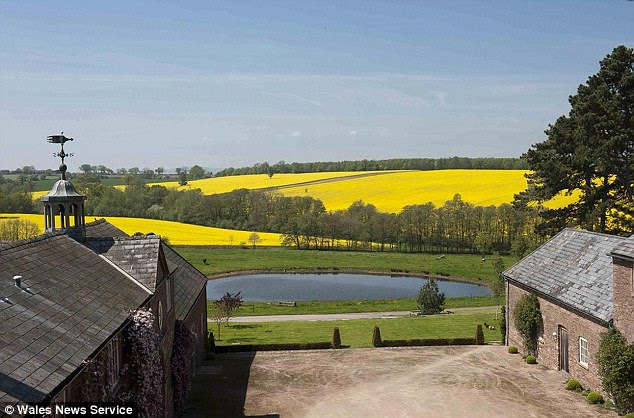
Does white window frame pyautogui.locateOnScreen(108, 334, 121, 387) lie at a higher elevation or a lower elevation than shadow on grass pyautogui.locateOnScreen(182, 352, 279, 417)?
higher

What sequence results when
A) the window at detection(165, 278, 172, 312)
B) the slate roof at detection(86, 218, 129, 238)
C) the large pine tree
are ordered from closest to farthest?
the window at detection(165, 278, 172, 312)
the slate roof at detection(86, 218, 129, 238)
the large pine tree

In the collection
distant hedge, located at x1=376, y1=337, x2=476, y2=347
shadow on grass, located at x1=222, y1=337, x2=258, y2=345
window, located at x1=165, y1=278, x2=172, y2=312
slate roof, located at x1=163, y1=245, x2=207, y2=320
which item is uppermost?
window, located at x1=165, y1=278, x2=172, y2=312

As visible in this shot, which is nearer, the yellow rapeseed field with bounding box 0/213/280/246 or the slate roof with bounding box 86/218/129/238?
the slate roof with bounding box 86/218/129/238

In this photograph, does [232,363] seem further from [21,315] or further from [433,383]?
[21,315]

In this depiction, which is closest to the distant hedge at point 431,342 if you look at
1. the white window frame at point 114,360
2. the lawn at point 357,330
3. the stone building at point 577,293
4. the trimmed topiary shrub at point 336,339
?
the lawn at point 357,330

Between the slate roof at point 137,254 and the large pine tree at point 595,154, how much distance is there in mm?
29525

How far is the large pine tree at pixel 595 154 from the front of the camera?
1447 inches

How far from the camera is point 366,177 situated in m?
133

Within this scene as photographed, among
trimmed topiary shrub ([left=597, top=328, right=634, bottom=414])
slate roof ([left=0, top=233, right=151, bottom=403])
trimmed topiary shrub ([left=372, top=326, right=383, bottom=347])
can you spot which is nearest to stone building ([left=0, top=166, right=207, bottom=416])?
slate roof ([left=0, top=233, right=151, bottom=403])

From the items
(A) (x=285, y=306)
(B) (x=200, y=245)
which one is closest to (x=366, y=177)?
(B) (x=200, y=245)

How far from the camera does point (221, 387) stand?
82.3ft

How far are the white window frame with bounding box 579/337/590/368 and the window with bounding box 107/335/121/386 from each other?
60.0 ft

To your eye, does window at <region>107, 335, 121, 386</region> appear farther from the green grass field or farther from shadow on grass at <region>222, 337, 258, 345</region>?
the green grass field

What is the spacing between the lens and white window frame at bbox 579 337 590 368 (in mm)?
23516
